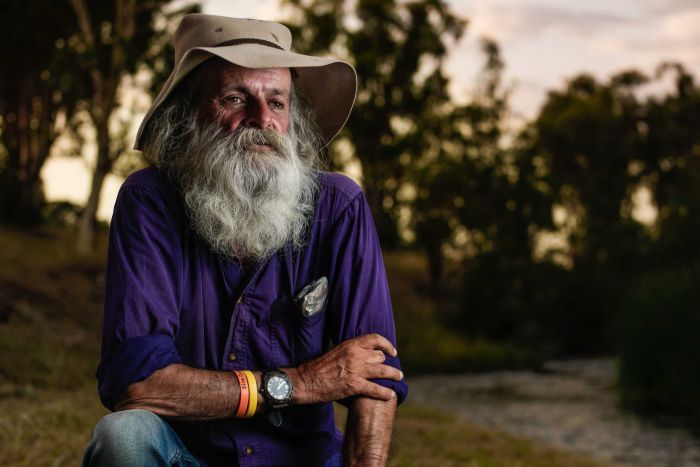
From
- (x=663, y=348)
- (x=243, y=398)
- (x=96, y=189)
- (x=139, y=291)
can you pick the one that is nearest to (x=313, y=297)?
(x=243, y=398)

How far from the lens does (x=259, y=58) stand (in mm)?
2547

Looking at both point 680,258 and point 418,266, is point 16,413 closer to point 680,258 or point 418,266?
point 680,258

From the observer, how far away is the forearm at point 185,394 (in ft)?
7.58

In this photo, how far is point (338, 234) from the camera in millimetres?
2584

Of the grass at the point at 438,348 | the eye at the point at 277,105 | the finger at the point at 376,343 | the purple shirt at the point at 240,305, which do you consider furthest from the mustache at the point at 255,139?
the grass at the point at 438,348

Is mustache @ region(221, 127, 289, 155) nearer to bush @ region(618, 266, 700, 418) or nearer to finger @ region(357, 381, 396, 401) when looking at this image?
finger @ region(357, 381, 396, 401)

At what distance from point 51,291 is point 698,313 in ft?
31.6

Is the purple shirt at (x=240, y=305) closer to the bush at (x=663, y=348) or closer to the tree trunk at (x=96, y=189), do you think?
the bush at (x=663, y=348)

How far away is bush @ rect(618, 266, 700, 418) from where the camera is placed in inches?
462

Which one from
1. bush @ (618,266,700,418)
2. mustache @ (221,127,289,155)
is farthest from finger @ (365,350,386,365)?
bush @ (618,266,700,418)

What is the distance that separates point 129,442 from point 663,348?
35.6 feet

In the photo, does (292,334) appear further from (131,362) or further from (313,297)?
(131,362)

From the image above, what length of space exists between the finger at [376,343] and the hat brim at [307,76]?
73cm

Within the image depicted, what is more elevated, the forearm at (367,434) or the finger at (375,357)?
the finger at (375,357)
